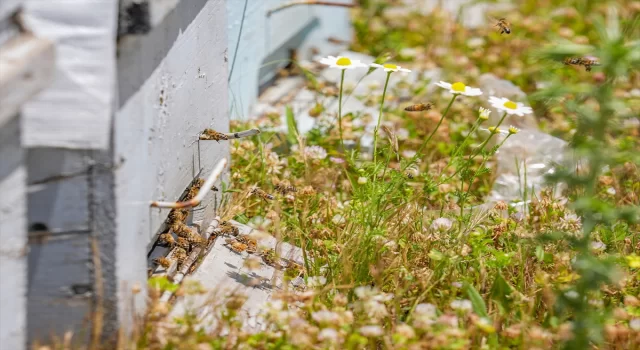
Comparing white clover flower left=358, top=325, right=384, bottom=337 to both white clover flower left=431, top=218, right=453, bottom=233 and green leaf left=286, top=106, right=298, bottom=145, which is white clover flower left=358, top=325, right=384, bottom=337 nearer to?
white clover flower left=431, top=218, right=453, bottom=233

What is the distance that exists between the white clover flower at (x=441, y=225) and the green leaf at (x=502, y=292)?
288mm

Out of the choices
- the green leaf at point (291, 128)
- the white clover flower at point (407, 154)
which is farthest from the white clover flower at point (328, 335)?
the white clover flower at point (407, 154)

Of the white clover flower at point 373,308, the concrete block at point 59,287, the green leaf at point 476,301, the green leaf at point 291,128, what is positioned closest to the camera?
the concrete block at point 59,287

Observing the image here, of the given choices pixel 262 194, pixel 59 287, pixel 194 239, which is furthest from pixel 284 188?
pixel 59 287

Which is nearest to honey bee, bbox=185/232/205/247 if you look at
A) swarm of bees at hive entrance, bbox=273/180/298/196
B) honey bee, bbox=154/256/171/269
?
honey bee, bbox=154/256/171/269

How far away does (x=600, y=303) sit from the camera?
2.43 meters

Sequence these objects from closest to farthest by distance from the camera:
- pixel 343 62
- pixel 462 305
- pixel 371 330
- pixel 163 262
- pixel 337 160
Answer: pixel 371 330, pixel 462 305, pixel 163 262, pixel 343 62, pixel 337 160

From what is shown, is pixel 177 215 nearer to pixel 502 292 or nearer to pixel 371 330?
pixel 371 330

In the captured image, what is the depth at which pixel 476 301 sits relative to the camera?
2414 mm

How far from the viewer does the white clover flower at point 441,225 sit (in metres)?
2.75

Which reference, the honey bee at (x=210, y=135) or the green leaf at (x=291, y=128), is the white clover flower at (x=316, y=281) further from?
the green leaf at (x=291, y=128)

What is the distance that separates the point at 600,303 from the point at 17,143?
1.53 metres

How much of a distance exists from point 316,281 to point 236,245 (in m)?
0.26

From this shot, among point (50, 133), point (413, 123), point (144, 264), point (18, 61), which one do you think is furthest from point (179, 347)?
point (413, 123)
